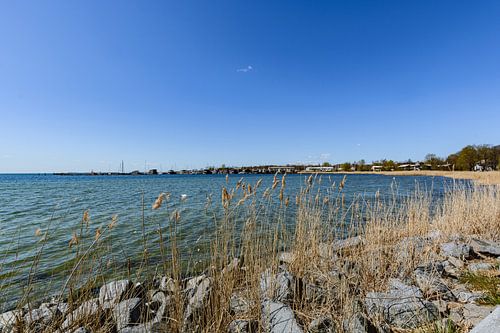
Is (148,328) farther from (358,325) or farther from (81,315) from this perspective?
(358,325)

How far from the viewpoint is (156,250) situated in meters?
6.32

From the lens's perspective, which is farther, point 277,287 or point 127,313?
point 277,287

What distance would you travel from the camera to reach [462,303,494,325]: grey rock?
7.46 feet

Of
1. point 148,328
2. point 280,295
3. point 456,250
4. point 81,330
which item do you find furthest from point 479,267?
point 81,330

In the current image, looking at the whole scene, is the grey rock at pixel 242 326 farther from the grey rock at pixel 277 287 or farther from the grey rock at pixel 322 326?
the grey rock at pixel 322 326

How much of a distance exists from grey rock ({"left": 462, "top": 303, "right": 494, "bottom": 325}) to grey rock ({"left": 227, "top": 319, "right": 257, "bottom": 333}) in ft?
6.98

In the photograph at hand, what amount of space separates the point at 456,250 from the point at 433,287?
2040 millimetres

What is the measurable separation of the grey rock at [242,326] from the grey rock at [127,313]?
3.85 ft

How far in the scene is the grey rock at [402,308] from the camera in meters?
2.46

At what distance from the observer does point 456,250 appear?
438 centimetres

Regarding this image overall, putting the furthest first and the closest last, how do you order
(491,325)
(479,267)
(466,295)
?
(479,267) → (466,295) → (491,325)

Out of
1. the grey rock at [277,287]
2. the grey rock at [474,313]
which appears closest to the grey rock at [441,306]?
the grey rock at [474,313]

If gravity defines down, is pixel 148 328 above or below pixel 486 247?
below

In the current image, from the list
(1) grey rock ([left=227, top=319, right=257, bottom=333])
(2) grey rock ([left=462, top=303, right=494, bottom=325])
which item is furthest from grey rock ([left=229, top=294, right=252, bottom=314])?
(2) grey rock ([left=462, top=303, right=494, bottom=325])
